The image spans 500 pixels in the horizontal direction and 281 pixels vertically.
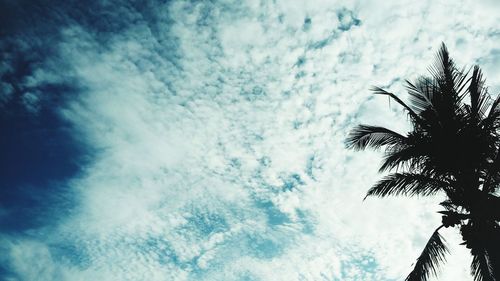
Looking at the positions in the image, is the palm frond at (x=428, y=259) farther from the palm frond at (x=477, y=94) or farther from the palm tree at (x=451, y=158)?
the palm frond at (x=477, y=94)

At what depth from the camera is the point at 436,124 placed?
24.0ft

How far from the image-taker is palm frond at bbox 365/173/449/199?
24.3ft

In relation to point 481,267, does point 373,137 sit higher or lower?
higher

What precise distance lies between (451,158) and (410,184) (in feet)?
3.47

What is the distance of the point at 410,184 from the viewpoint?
7531 mm

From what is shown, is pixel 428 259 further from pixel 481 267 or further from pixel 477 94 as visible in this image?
pixel 477 94

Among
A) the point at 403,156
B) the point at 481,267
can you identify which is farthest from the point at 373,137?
the point at 481,267

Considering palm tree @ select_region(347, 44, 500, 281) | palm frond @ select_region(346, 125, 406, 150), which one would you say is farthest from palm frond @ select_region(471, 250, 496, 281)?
palm frond @ select_region(346, 125, 406, 150)

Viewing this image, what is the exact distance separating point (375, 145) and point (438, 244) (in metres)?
2.61

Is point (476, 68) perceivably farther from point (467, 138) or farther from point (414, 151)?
point (414, 151)

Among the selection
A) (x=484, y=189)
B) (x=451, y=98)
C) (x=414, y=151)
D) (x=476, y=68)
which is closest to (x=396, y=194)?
(x=414, y=151)

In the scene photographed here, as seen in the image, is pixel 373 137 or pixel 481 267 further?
pixel 373 137

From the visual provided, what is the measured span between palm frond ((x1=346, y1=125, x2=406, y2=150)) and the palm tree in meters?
0.02

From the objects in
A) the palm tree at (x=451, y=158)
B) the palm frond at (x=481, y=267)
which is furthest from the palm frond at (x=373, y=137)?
the palm frond at (x=481, y=267)
